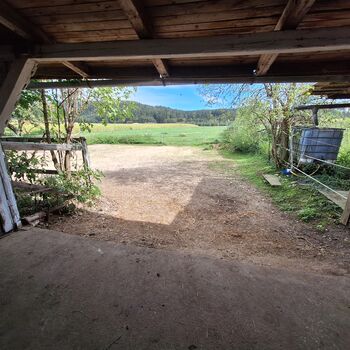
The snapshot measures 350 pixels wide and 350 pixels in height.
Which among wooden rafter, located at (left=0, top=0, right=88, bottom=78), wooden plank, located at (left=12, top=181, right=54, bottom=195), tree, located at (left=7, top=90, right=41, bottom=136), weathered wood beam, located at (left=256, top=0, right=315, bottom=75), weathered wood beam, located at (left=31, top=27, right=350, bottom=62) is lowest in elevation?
wooden plank, located at (left=12, top=181, right=54, bottom=195)

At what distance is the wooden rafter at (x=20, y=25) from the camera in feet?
6.55

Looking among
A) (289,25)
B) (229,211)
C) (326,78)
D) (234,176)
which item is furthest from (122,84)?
(234,176)

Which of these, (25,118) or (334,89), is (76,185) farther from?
(334,89)

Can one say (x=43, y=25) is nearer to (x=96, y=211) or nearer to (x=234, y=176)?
(x=96, y=211)

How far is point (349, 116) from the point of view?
31.4ft

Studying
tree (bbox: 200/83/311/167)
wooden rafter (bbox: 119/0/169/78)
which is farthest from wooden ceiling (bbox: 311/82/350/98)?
wooden rafter (bbox: 119/0/169/78)

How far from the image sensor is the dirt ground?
11.6 ft

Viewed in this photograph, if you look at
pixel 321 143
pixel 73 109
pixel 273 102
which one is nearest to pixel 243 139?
pixel 273 102

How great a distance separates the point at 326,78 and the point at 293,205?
11.1 ft

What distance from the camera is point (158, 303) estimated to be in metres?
1.87

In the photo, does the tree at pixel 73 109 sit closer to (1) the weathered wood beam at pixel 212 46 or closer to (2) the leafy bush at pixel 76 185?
(2) the leafy bush at pixel 76 185

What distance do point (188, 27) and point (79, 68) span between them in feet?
5.64

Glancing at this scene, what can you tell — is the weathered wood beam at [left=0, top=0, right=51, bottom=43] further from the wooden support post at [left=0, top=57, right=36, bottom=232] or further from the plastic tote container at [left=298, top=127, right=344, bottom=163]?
the plastic tote container at [left=298, top=127, right=344, bottom=163]

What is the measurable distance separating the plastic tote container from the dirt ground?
201cm
